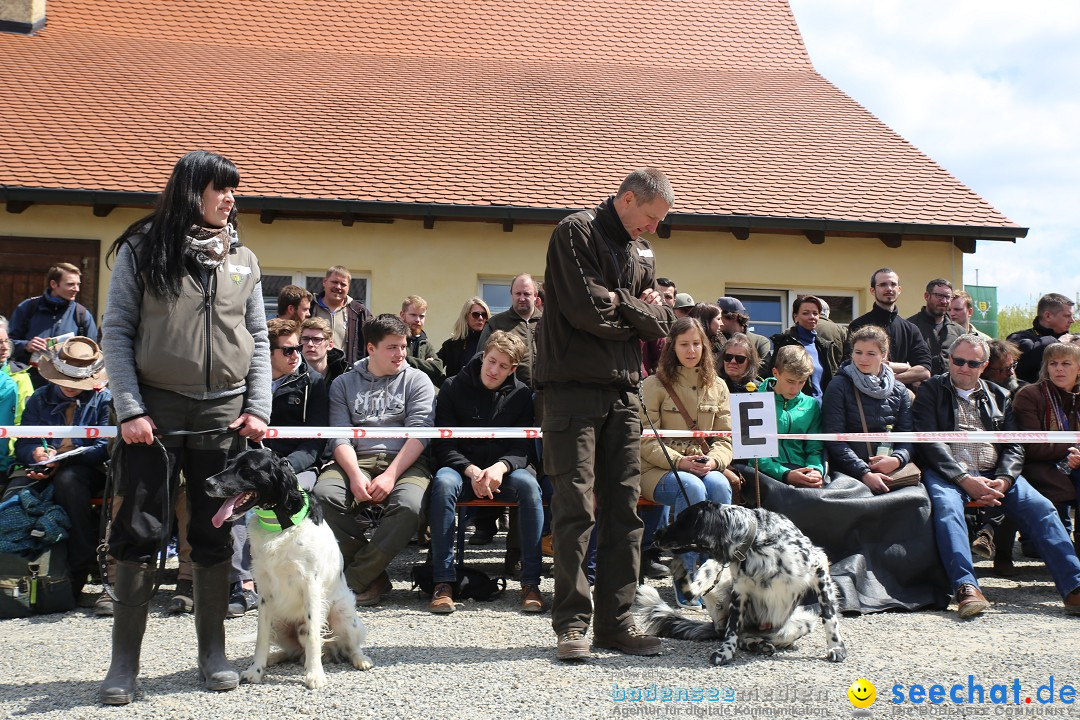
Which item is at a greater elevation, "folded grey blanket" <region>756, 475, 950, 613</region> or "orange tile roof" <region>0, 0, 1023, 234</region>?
"orange tile roof" <region>0, 0, 1023, 234</region>

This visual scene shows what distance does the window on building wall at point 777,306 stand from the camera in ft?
45.2

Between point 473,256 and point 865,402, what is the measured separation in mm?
6852

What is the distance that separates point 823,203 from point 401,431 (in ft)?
28.1

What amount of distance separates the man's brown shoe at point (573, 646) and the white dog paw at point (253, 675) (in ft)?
4.81

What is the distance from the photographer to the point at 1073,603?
254 inches

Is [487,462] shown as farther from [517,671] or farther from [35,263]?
[35,263]

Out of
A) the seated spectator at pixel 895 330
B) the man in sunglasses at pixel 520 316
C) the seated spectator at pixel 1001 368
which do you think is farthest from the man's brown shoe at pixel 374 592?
the seated spectator at pixel 1001 368

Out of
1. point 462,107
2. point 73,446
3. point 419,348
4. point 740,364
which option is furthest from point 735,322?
point 462,107

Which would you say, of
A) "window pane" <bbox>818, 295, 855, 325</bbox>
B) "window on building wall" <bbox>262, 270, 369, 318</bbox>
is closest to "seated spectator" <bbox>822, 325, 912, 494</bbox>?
"window pane" <bbox>818, 295, 855, 325</bbox>

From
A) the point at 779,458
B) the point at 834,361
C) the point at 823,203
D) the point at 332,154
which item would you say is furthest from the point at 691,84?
the point at 779,458

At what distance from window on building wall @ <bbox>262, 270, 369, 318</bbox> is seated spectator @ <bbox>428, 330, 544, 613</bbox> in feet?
19.7

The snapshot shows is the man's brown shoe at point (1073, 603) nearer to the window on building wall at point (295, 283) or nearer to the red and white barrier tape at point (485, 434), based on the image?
the red and white barrier tape at point (485, 434)

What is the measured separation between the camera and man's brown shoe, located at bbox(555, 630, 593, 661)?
498 cm

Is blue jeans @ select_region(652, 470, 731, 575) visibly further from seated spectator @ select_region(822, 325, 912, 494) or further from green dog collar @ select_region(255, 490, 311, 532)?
green dog collar @ select_region(255, 490, 311, 532)
